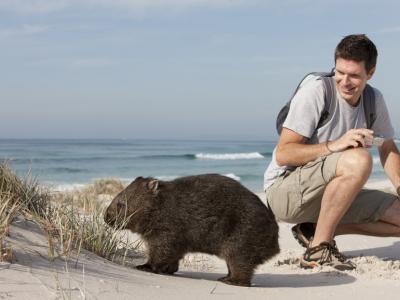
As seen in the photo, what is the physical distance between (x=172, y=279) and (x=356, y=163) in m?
1.88

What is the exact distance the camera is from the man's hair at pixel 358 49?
5.22 m

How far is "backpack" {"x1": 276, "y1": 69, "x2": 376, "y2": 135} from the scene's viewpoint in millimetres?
5371

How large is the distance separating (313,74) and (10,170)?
2.79 metres

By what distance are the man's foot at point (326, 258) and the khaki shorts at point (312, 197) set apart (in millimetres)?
415

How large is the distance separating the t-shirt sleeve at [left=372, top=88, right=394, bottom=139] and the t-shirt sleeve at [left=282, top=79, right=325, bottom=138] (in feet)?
2.28

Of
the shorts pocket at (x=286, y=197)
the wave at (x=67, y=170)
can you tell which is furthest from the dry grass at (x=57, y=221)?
the wave at (x=67, y=170)

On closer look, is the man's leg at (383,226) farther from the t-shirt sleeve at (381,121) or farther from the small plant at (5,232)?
the small plant at (5,232)

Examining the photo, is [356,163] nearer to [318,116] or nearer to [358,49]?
[318,116]

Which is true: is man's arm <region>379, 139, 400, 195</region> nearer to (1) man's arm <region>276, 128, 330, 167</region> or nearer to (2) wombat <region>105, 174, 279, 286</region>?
(1) man's arm <region>276, 128, 330, 167</region>

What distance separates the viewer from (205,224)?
14.4 feet

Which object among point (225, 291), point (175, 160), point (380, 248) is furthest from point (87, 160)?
point (225, 291)

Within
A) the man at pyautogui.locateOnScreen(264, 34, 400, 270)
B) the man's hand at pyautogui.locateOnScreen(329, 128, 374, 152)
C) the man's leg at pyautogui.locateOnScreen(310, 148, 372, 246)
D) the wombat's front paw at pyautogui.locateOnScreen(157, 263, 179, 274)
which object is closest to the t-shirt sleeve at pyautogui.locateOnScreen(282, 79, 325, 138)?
the man at pyautogui.locateOnScreen(264, 34, 400, 270)

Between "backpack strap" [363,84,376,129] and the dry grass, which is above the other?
"backpack strap" [363,84,376,129]

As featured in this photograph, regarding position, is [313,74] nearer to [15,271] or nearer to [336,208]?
[336,208]
